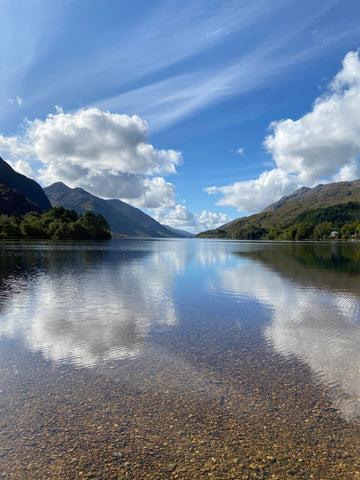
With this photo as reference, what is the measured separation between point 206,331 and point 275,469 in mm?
9982

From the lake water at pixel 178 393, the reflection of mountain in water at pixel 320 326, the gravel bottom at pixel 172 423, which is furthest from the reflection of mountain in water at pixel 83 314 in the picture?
the reflection of mountain in water at pixel 320 326

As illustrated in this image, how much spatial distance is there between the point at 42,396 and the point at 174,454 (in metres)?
4.99

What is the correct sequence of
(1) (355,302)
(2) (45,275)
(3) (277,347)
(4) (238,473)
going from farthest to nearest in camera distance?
(2) (45,275) → (1) (355,302) → (3) (277,347) → (4) (238,473)

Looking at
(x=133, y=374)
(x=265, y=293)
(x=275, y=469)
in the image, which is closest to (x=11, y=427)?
(x=133, y=374)

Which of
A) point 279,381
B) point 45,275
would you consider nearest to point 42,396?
point 279,381

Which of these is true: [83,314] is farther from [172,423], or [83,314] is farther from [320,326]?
[320,326]

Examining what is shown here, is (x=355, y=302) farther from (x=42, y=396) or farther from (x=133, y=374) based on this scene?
(x=42, y=396)

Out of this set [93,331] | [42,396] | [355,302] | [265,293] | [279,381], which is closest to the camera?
[42,396]

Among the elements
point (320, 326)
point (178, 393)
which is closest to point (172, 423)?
point (178, 393)

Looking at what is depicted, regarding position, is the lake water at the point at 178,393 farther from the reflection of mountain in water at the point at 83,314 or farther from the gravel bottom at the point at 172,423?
the reflection of mountain in water at the point at 83,314

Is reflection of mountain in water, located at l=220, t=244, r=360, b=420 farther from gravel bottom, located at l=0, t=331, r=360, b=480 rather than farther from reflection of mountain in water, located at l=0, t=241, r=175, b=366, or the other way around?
reflection of mountain in water, located at l=0, t=241, r=175, b=366

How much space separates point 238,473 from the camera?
6.43 m

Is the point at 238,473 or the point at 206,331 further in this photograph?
A: the point at 206,331

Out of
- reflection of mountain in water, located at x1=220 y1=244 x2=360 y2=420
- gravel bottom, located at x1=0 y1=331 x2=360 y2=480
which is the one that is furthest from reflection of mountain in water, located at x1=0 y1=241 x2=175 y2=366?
reflection of mountain in water, located at x1=220 y1=244 x2=360 y2=420
